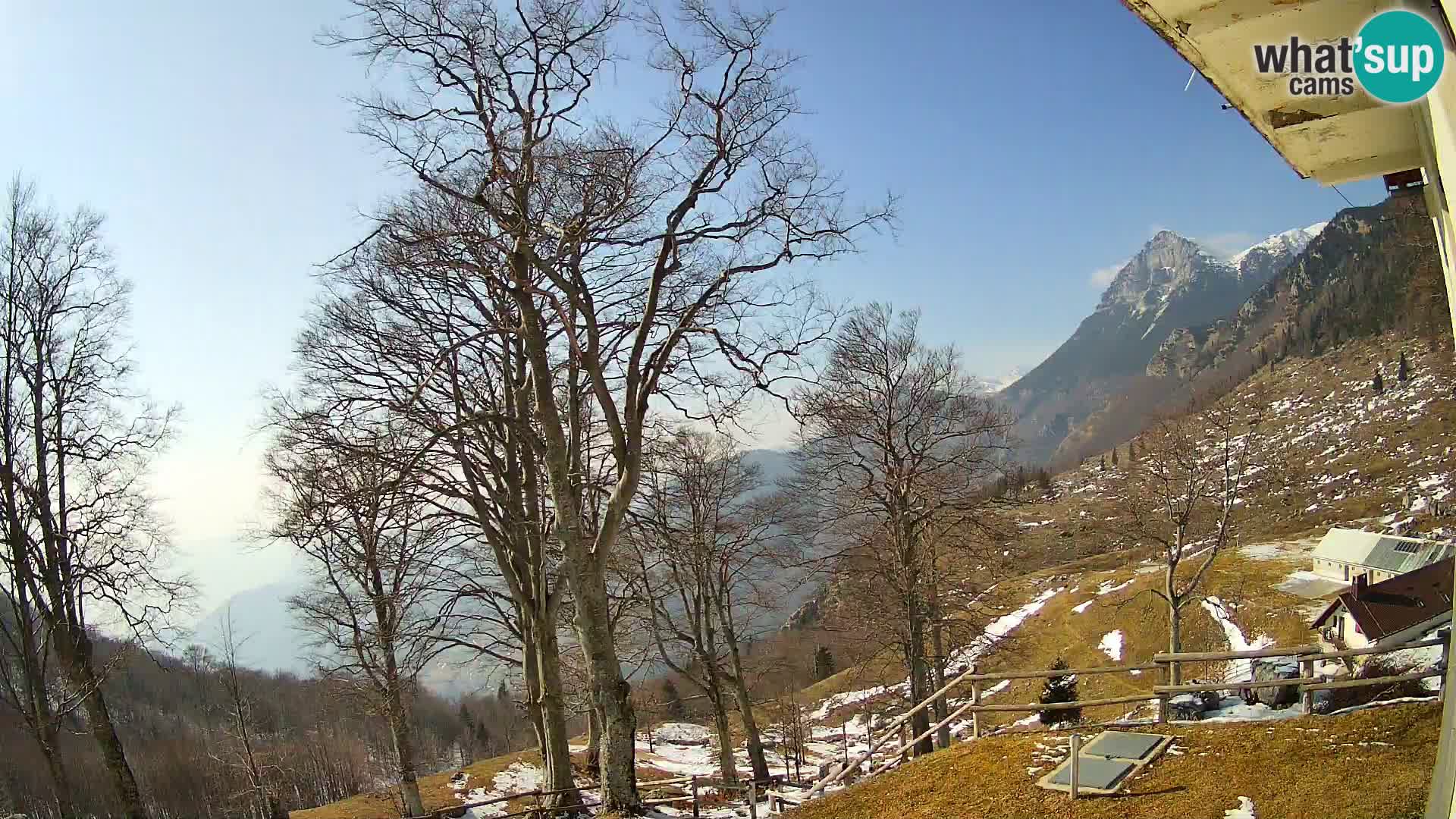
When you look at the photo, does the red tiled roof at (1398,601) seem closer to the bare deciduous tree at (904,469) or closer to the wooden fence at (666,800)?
the bare deciduous tree at (904,469)

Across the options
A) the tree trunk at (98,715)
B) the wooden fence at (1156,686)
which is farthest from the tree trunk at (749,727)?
the tree trunk at (98,715)

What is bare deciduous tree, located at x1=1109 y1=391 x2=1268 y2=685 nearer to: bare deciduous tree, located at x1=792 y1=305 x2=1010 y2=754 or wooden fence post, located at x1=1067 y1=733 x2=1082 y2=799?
→ bare deciduous tree, located at x1=792 y1=305 x2=1010 y2=754

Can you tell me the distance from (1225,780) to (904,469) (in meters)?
11.4

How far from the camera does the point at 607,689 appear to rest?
9617 mm

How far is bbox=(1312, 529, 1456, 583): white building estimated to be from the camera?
3184cm

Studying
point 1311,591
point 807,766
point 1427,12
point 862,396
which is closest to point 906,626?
point 862,396

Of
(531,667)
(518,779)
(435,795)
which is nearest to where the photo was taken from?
(531,667)

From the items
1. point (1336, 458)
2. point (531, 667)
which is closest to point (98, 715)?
point (531, 667)

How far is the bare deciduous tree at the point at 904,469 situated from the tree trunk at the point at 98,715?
13934 millimetres

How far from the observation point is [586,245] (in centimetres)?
1001

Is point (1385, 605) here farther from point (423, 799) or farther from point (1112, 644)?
point (423, 799)

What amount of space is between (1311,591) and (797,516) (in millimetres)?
35140

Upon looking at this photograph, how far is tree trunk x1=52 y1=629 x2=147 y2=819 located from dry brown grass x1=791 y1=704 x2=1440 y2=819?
36.5 feet

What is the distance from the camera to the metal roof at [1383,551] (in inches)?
1247
